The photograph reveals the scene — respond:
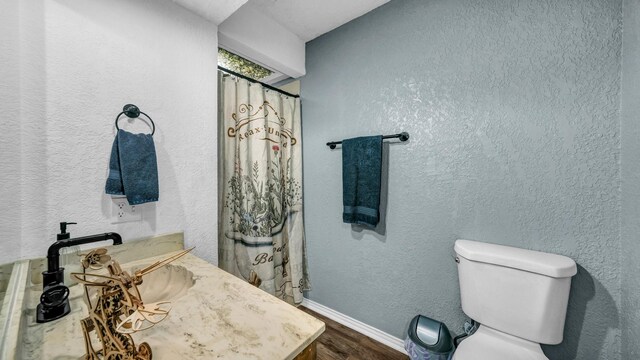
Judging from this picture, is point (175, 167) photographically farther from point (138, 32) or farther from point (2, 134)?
point (138, 32)

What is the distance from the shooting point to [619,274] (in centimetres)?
95

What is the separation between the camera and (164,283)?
1.05 m

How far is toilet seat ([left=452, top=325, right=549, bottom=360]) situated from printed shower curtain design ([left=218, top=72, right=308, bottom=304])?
120cm

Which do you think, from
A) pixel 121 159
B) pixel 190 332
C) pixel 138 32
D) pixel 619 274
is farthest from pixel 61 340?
pixel 619 274

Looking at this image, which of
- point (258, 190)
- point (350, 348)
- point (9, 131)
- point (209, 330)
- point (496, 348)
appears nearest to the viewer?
point (209, 330)

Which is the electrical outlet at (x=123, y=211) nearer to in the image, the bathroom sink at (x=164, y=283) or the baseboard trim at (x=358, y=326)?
the bathroom sink at (x=164, y=283)

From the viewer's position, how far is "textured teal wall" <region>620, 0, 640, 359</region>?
840 millimetres

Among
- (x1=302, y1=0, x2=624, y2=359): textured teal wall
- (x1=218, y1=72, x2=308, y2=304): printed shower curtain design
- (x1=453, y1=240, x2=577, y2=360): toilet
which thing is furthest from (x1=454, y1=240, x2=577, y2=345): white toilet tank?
(x1=218, y1=72, x2=308, y2=304): printed shower curtain design

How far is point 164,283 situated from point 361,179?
120 cm

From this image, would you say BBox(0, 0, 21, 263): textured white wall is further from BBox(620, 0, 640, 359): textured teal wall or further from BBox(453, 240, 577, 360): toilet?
BBox(620, 0, 640, 359): textured teal wall

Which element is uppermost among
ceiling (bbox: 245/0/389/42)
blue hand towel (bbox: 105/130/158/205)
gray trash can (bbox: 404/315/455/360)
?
ceiling (bbox: 245/0/389/42)

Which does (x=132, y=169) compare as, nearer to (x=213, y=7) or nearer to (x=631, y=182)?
(x=213, y=7)

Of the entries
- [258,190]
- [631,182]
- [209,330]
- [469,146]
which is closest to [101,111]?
[258,190]

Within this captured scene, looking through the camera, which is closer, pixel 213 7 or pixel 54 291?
pixel 54 291
